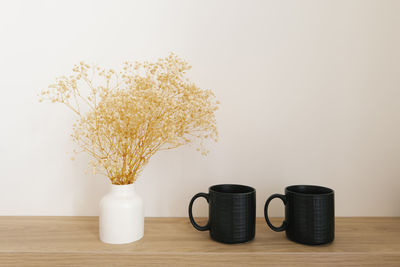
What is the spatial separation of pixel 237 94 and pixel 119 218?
538mm

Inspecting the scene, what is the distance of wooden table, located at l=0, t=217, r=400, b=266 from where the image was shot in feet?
2.10

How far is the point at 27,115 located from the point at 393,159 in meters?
1.27

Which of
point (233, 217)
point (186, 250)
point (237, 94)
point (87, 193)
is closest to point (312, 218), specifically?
point (233, 217)

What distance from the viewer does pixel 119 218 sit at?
708 mm

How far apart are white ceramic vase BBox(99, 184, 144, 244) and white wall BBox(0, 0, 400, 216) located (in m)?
0.20

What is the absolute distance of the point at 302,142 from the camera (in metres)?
0.92

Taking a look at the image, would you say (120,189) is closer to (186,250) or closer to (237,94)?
(186,250)

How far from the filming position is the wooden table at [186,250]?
0.64 m

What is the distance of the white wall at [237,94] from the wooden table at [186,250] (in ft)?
0.54

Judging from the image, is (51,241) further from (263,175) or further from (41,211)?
(263,175)

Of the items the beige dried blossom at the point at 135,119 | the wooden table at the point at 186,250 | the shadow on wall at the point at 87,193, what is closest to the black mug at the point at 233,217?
the wooden table at the point at 186,250

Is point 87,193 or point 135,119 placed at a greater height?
point 135,119

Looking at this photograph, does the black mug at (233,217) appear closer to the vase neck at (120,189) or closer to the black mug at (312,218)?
the black mug at (312,218)

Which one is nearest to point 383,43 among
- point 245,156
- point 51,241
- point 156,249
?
point 245,156
